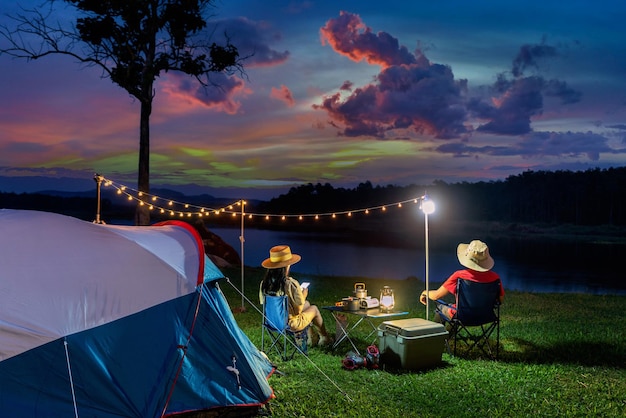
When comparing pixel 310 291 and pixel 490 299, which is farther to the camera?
pixel 310 291

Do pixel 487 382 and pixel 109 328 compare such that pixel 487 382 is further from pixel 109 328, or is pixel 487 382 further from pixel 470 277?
pixel 109 328

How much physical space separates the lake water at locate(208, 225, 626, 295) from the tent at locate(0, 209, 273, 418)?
35.2ft

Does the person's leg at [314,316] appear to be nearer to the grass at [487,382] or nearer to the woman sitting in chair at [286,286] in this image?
the woman sitting in chair at [286,286]

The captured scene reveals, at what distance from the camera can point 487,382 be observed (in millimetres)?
5355

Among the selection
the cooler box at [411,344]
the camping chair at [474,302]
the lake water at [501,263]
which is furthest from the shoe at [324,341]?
the lake water at [501,263]

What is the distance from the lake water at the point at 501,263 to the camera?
2300 centimetres

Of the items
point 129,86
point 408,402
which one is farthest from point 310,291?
point 408,402

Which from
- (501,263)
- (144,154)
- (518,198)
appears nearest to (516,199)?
(518,198)

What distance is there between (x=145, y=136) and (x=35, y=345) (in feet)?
27.5

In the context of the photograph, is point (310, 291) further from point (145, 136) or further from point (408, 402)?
point (408, 402)

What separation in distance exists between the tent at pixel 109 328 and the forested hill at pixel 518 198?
43.6 meters

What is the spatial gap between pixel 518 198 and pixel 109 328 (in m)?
67.3

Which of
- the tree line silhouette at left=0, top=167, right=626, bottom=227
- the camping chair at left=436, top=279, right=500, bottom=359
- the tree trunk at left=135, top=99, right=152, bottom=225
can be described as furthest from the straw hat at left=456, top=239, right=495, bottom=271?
the tree line silhouette at left=0, top=167, right=626, bottom=227

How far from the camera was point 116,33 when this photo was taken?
39.1 feet
